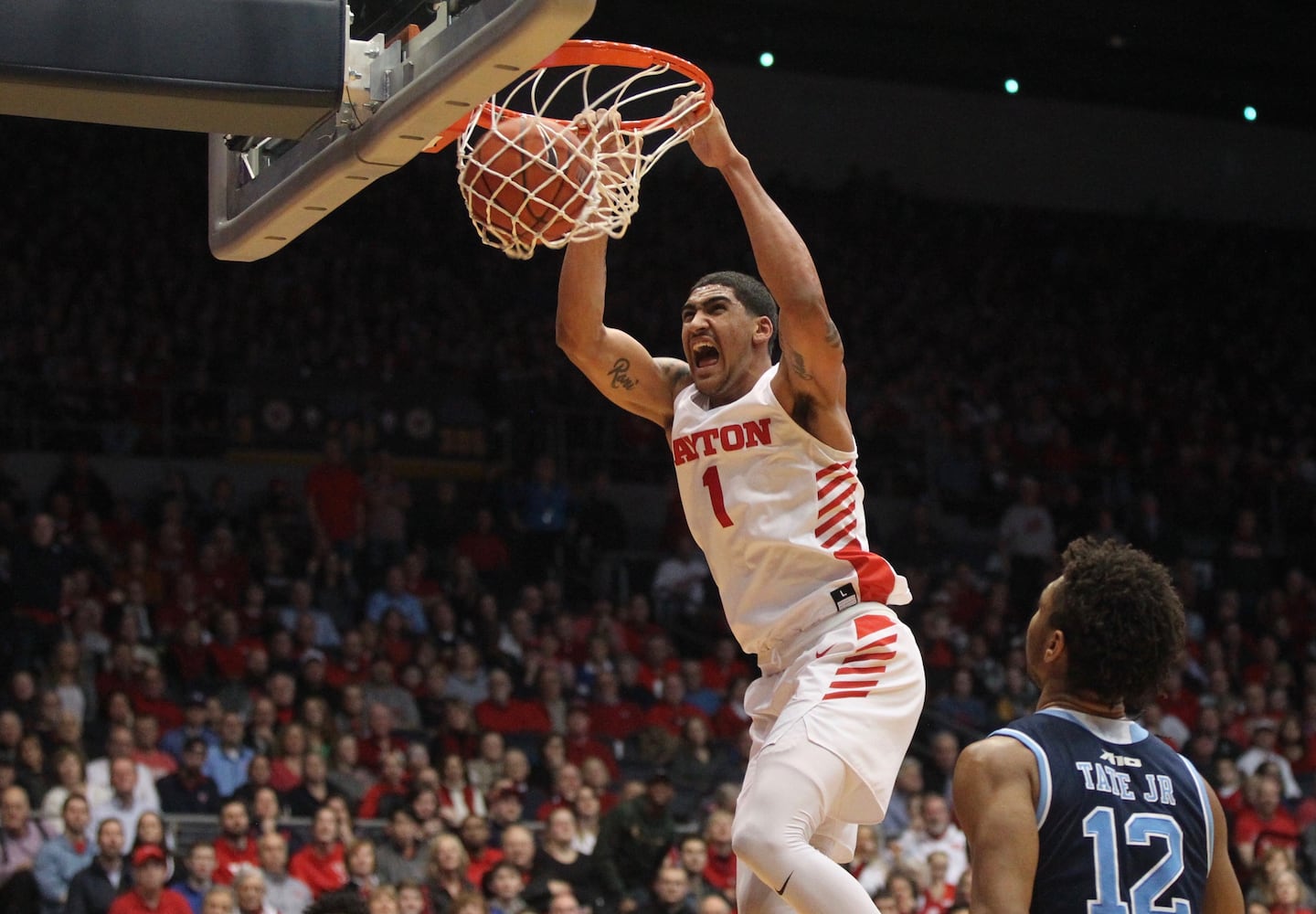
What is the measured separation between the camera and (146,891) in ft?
29.3

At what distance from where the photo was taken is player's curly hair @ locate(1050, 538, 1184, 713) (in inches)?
139

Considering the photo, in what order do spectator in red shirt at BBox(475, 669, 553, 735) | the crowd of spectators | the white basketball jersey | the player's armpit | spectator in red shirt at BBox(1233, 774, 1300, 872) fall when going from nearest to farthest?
the player's armpit → the white basketball jersey → the crowd of spectators → spectator in red shirt at BBox(1233, 774, 1300, 872) → spectator in red shirt at BBox(475, 669, 553, 735)

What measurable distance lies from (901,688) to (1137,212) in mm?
20098

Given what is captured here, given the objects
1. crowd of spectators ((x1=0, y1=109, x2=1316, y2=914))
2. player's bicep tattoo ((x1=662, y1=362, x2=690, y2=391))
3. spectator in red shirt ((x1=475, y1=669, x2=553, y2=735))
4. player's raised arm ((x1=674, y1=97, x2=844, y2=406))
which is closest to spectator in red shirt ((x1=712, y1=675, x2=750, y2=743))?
crowd of spectators ((x1=0, y1=109, x2=1316, y2=914))

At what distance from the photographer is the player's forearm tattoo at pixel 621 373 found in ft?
17.7

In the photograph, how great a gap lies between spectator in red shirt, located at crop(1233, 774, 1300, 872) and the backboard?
29.9 feet

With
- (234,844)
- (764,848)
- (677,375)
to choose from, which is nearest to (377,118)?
(677,375)

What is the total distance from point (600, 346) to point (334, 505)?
9417 millimetres

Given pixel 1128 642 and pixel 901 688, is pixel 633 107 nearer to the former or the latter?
pixel 901 688

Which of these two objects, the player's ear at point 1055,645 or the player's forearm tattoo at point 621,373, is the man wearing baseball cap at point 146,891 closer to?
the player's forearm tattoo at point 621,373

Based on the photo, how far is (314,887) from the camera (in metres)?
9.66

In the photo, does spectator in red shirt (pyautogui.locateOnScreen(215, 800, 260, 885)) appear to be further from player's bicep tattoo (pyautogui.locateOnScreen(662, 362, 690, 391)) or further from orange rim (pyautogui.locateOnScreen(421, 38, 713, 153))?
orange rim (pyautogui.locateOnScreen(421, 38, 713, 153))

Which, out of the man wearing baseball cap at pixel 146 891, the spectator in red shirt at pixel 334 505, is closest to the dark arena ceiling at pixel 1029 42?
the spectator in red shirt at pixel 334 505

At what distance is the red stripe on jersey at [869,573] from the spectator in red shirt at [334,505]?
978 centimetres
